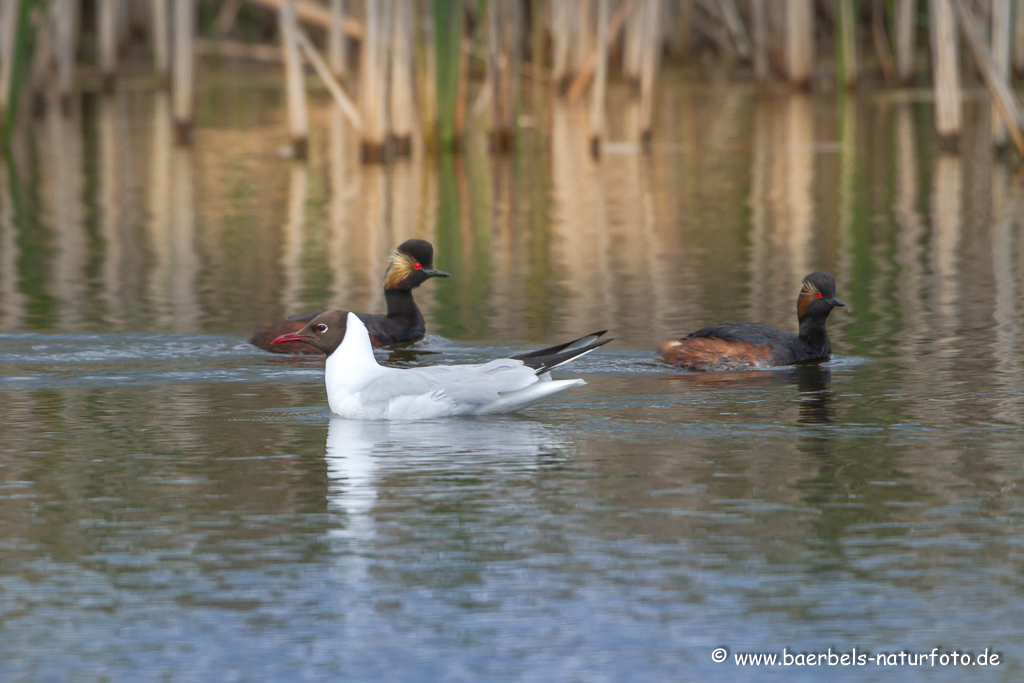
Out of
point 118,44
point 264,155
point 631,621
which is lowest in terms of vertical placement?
point 631,621

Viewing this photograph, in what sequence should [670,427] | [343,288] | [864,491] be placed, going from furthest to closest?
[343,288] < [670,427] < [864,491]

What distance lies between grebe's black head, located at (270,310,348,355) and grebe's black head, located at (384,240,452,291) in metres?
2.64

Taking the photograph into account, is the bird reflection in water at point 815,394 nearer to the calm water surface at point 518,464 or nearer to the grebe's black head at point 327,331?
the calm water surface at point 518,464

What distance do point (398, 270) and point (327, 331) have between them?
9.40ft

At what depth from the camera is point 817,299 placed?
1015 centimetres

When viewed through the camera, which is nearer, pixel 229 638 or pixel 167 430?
pixel 229 638

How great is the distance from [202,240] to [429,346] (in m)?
5.90

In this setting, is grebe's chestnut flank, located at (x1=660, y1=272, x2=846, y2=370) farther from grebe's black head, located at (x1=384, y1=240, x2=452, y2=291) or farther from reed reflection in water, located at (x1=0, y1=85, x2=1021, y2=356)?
grebe's black head, located at (x1=384, y1=240, x2=452, y2=291)

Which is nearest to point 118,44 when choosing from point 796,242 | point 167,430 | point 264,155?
point 264,155

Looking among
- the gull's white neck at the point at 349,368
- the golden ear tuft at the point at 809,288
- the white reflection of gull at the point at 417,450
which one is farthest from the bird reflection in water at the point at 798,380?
the gull's white neck at the point at 349,368

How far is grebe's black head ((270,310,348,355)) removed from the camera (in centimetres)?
866

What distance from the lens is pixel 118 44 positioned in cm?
3647

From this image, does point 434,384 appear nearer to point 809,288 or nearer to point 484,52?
point 809,288

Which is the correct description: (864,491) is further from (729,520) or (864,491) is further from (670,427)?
(670,427)
